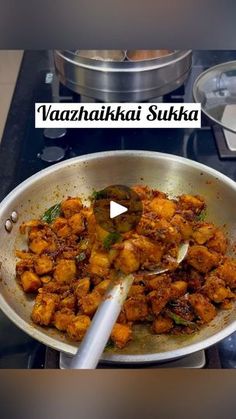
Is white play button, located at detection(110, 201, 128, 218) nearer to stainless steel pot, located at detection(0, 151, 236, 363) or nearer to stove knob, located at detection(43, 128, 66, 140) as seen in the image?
stainless steel pot, located at detection(0, 151, 236, 363)

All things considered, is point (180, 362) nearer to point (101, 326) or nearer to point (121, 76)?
point (101, 326)

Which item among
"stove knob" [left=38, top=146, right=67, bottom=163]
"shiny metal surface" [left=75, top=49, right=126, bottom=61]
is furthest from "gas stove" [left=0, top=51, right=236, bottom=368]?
"shiny metal surface" [left=75, top=49, right=126, bottom=61]

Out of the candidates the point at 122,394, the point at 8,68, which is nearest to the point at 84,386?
the point at 122,394

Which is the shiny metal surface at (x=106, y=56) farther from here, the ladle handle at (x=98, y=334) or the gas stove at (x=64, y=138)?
the ladle handle at (x=98, y=334)

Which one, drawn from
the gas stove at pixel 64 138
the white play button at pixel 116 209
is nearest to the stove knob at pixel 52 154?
the gas stove at pixel 64 138

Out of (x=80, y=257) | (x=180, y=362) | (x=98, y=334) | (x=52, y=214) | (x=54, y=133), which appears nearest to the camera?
(x=98, y=334)

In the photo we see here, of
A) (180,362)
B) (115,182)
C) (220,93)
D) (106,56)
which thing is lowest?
(180,362)

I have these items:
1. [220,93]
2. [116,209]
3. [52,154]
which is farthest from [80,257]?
[220,93]
